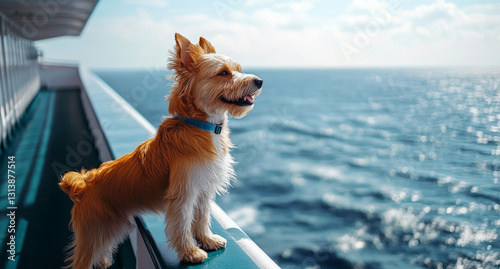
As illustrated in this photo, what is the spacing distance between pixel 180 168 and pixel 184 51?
0.50 metres

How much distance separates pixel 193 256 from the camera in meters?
1.51

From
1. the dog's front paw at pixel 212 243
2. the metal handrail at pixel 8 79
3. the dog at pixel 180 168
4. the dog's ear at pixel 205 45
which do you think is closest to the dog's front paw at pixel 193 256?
the dog at pixel 180 168

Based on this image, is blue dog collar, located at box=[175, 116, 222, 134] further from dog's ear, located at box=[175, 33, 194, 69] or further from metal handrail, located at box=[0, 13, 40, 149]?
metal handrail, located at box=[0, 13, 40, 149]

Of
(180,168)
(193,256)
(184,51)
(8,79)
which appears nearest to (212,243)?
(193,256)

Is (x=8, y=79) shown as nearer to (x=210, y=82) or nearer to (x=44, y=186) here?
(x=44, y=186)

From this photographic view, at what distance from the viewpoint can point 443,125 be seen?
124 ft

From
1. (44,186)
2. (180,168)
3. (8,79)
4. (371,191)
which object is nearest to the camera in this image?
(180,168)

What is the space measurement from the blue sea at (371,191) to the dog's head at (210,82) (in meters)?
0.15

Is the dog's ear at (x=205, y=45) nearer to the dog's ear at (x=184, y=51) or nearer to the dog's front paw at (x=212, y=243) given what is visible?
the dog's ear at (x=184, y=51)

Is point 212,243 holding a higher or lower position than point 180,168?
→ lower

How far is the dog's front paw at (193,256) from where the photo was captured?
1500 mm

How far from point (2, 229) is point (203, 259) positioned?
2326 millimetres

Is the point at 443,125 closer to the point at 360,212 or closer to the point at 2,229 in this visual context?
the point at 360,212

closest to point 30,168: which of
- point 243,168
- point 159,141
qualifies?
point 159,141
